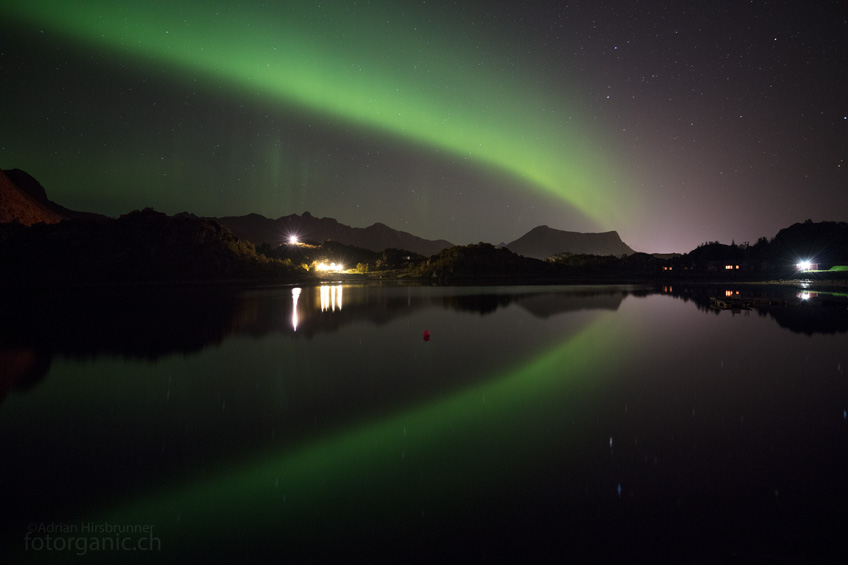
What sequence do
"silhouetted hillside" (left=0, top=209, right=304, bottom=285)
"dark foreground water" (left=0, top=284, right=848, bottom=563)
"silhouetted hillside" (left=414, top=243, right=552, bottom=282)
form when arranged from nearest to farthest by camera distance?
"dark foreground water" (left=0, top=284, right=848, bottom=563), "silhouetted hillside" (left=0, top=209, right=304, bottom=285), "silhouetted hillside" (left=414, top=243, right=552, bottom=282)

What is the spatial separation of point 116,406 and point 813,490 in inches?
550

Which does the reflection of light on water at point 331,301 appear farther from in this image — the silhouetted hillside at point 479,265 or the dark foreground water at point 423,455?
the silhouetted hillside at point 479,265

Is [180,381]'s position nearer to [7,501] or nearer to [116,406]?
[116,406]

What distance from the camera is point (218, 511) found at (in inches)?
233

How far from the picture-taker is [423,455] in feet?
25.1

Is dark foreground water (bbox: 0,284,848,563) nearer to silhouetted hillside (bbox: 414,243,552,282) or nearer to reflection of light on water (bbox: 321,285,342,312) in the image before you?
reflection of light on water (bbox: 321,285,342,312)

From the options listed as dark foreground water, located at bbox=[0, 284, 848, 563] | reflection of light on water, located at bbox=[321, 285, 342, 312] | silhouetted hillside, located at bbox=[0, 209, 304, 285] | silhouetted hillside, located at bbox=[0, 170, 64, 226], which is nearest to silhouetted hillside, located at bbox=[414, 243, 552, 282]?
silhouetted hillside, located at bbox=[0, 209, 304, 285]

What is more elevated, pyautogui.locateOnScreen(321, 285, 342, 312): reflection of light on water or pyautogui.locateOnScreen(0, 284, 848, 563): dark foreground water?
pyautogui.locateOnScreen(321, 285, 342, 312): reflection of light on water

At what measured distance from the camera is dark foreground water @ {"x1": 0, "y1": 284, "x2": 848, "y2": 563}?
5.25m

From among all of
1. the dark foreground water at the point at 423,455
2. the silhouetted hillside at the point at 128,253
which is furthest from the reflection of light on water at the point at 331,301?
the silhouetted hillside at the point at 128,253

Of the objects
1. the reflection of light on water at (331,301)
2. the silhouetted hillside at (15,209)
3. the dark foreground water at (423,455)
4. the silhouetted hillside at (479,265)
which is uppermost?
the silhouetted hillside at (15,209)

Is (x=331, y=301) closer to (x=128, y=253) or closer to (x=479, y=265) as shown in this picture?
(x=128, y=253)

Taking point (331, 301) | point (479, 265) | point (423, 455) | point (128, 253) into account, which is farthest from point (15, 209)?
point (423, 455)

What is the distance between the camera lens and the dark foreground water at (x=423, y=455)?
5246mm
